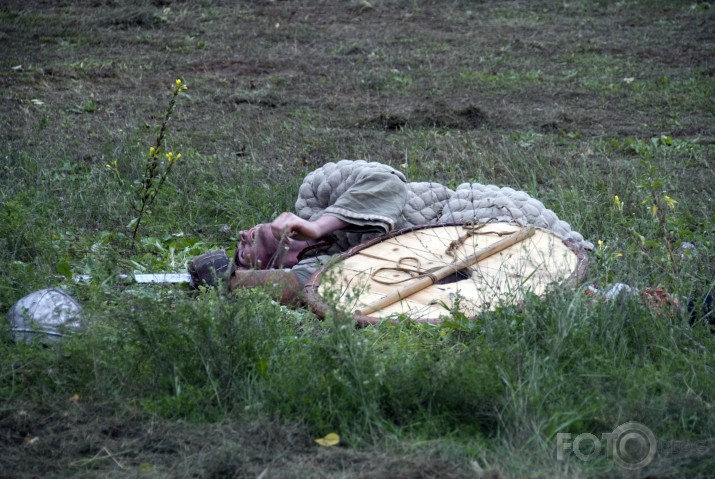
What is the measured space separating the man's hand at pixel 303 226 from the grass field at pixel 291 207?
26.1 inches

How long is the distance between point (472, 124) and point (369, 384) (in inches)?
211

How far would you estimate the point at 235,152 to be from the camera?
736 centimetres

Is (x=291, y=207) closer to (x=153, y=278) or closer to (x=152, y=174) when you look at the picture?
(x=152, y=174)

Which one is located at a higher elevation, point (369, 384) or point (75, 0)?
point (369, 384)

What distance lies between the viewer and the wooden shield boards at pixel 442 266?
166 inches

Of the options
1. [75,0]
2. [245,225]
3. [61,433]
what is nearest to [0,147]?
[245,225]

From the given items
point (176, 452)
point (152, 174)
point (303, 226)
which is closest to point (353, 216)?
point (303, 226)

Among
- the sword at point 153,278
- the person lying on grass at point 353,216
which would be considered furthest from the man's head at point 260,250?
the sword at point 153,278

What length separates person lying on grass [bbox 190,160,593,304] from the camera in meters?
4.81

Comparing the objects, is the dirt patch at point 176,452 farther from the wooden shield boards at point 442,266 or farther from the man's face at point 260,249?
the man's face at point 260,249

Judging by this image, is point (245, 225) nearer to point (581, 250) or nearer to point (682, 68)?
point (581, 250)

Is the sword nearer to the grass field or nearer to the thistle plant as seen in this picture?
the grass field

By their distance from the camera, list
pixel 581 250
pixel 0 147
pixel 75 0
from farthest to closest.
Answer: pixel 75 0
pixel 0 147
pixel 581 250

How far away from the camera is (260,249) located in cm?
485
